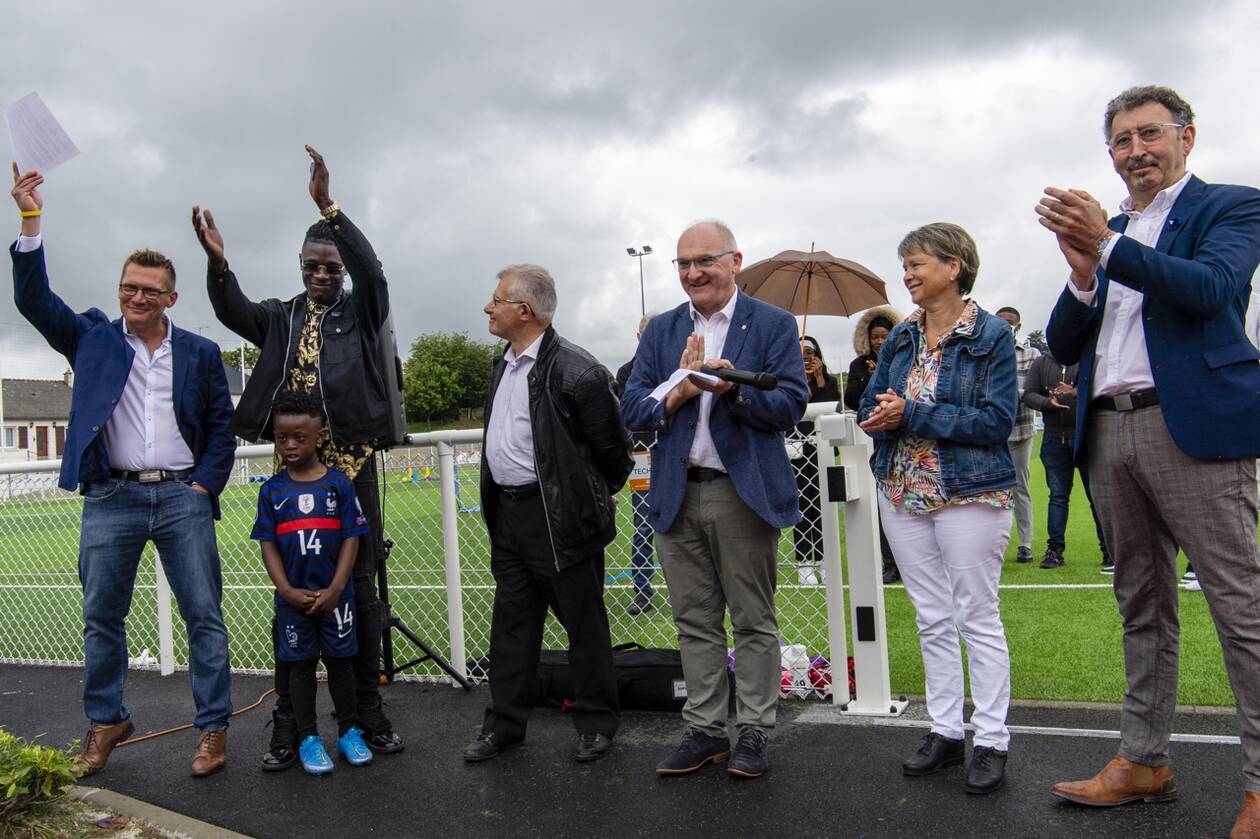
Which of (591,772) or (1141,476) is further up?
(1141,476)

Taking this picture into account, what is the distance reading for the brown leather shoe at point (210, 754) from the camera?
4125mm

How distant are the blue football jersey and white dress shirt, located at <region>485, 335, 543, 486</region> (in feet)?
2.24

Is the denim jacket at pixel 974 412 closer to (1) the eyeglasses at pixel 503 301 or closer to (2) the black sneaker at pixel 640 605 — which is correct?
(1) the eyeglasses at pixel 503 301

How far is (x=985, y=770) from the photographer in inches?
133

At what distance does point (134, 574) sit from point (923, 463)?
3.53 meters

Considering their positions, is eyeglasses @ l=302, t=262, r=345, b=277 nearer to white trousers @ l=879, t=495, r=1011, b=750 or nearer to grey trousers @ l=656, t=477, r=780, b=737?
grey trousers @ l=656, t=477, r=780, b=737

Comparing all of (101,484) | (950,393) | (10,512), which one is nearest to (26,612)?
(10,512)

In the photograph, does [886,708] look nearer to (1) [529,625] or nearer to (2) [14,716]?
(1) [529,625]

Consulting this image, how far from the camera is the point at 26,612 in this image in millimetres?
8266

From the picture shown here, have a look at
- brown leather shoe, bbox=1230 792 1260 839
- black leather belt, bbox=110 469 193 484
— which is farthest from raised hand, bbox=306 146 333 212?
brown leather shoe, bbox=1230 792 1260 839

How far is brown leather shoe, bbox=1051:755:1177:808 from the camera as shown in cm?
Answer: 317

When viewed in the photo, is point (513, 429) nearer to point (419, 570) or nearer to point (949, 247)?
point (949, 247)

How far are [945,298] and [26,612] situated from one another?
8.38 metres

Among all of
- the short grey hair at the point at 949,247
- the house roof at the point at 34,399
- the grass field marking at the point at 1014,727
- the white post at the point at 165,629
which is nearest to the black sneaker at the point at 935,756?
the grass field marking at the point at 1014,727
